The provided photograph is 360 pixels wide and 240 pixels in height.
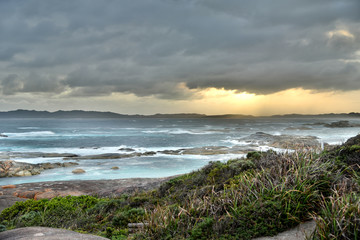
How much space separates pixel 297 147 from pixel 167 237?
4.46 metres

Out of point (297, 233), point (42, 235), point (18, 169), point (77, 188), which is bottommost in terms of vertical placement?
point (18, 169)

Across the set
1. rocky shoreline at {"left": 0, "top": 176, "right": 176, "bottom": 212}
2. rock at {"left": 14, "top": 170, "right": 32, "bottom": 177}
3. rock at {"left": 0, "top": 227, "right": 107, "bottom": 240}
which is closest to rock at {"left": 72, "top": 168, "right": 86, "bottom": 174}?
rock at {"left": 14, "top": 170, "right": 32, "bottom": 177}

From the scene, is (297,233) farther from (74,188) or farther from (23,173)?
(23,173)

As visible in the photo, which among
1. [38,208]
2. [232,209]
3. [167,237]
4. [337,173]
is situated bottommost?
[38,208]

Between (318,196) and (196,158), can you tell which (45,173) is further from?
(318,196)

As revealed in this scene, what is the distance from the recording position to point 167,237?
5035 mm

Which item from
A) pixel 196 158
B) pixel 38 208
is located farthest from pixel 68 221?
pixel 196 158

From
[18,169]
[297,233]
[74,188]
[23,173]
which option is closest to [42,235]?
[297,233]

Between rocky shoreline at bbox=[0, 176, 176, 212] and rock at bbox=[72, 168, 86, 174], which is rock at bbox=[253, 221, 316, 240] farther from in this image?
rock at bbox=[72, 168, 86, 174]

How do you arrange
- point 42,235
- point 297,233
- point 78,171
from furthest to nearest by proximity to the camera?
point 78,171, point 42,235, point 297,233

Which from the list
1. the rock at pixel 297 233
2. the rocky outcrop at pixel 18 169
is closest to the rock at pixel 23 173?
the rocky outcrop at pixel 18 169

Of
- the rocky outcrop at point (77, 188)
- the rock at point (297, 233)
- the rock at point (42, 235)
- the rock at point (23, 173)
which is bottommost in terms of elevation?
the rock at point (23, 173)

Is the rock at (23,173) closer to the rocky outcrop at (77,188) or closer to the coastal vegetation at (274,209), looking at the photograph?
the rocky outcrop at (77,188)

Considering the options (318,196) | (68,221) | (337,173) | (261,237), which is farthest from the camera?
(68,221)
